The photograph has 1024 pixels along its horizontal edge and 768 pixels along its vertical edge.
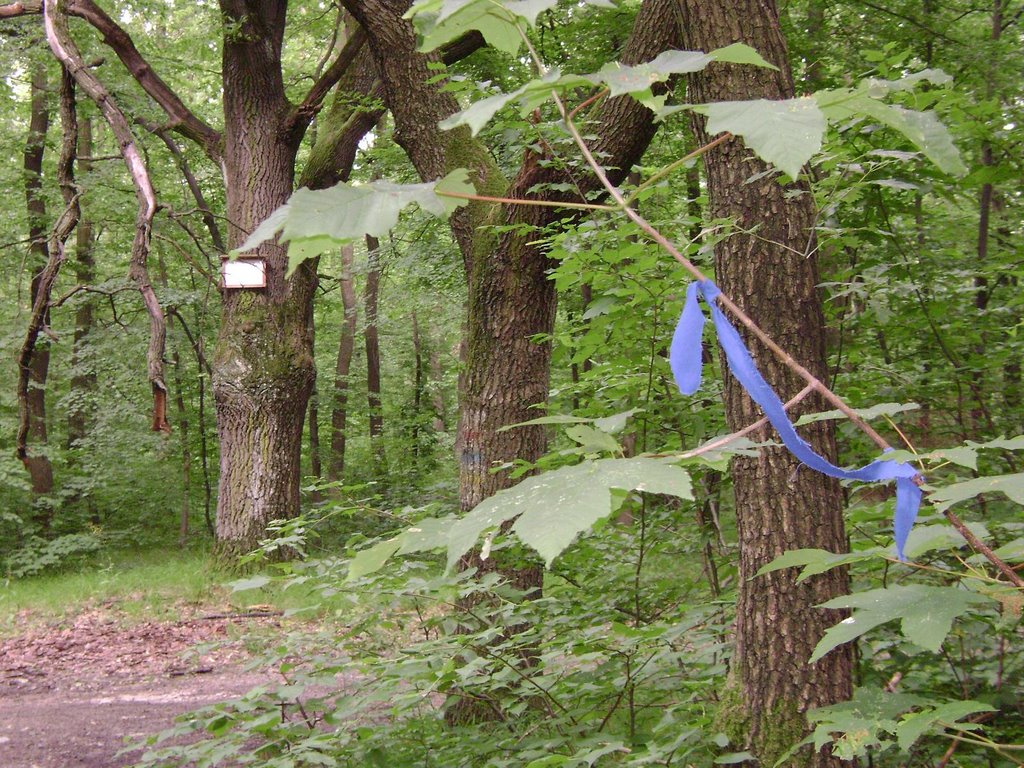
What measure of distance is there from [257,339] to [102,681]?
370cm

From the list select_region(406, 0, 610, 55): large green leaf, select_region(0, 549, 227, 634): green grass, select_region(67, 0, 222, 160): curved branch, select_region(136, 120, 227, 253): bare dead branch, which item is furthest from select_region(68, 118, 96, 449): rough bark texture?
select_region(406, 0, 610, 55): large green leaf

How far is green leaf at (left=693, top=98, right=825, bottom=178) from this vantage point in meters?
0.88

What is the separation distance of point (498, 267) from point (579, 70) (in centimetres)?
393

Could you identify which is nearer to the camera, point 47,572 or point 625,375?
point 625,375

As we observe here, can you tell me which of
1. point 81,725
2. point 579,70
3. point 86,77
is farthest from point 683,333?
point 579,70

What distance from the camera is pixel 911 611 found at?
1.22 m

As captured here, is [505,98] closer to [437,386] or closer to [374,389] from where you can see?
Result: [374,389]

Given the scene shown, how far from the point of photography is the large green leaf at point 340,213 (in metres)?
0.90

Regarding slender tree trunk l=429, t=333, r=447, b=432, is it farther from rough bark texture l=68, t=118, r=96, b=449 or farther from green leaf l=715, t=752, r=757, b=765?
green leaf l=715, t=752, r=757, b=765

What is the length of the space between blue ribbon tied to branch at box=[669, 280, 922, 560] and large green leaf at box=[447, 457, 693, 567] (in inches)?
5.3

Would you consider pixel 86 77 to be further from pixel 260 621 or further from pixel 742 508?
pixel 260 621

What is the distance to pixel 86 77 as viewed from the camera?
4.57 metres

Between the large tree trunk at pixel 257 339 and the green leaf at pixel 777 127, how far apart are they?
8748mm

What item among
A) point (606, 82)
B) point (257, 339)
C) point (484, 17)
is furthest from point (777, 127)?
point (257, 339)
